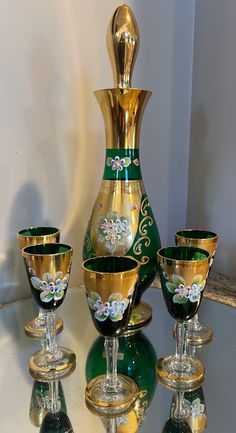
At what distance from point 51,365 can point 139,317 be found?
18 cm

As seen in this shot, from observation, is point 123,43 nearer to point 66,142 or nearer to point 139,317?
point 66,142

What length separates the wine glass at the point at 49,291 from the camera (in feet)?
1.72

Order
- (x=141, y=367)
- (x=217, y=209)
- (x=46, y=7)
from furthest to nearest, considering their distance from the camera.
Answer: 1. (x=217, y=209)
2. (x=46, y=7)
3. (x=141, y=367)

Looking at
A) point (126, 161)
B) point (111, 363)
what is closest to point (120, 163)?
point (126, 161)

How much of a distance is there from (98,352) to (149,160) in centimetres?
45

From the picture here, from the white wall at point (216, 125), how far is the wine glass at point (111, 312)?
1.37 feet

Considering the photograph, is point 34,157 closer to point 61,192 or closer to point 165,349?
point 61,192

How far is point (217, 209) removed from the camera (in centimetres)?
88

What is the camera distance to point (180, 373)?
21.1 inches

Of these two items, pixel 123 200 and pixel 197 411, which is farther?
pixel 123 200

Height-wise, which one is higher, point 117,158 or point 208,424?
point 117,158

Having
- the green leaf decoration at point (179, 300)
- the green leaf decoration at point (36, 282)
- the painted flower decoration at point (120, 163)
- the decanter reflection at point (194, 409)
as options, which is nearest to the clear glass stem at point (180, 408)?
the decanter reflection at point (194, 409)

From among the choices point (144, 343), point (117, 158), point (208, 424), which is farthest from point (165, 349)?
point (117, 158)

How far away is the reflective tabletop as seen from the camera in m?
0.46
